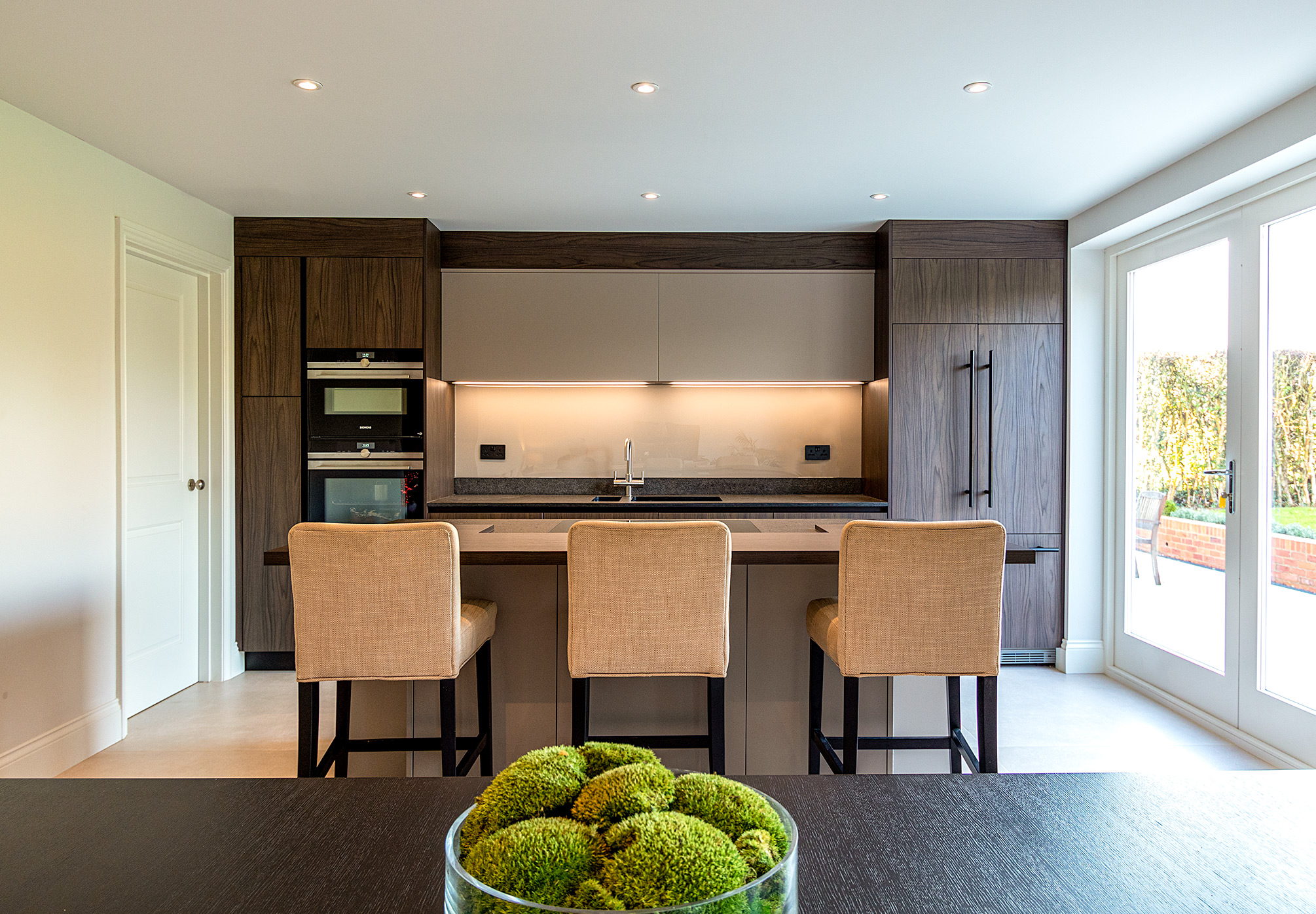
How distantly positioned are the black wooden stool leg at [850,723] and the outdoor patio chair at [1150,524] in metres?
2.57

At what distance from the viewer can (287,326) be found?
14.1 feet

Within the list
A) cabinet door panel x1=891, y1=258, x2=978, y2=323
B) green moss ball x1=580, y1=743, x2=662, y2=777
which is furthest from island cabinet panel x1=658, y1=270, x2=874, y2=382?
green moss ball x1=580, y1=743, x2=662, y2=777

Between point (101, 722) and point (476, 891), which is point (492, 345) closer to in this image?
point (101, 722)

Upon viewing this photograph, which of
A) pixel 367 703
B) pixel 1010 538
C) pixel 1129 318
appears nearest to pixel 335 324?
pixel 367 703

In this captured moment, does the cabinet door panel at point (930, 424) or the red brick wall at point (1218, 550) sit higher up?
the cabinet door panel at point (930, 424)

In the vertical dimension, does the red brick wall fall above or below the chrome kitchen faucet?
below

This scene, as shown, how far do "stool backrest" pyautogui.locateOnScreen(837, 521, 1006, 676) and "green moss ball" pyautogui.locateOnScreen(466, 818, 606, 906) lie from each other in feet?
5.58

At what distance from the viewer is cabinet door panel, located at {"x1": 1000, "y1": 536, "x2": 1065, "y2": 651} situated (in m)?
4.31

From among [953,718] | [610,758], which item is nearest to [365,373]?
[953,718]

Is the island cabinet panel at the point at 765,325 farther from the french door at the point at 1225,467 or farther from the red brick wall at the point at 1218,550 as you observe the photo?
the red brick wall at the point at 1218,550

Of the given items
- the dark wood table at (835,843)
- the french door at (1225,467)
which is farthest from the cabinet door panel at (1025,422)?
the dark wood table at (835,843)

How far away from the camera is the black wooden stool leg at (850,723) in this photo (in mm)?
2139

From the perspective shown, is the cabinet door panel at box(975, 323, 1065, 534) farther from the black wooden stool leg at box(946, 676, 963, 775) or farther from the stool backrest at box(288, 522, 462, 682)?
the stool backrest at box(288, 522, 462, 682)

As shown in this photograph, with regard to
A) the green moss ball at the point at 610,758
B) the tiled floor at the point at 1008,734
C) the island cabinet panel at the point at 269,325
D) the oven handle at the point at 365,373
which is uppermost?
the island cabinet panel at the point at 269,325
